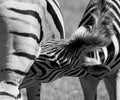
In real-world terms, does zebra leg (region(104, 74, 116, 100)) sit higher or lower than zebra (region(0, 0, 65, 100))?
lower

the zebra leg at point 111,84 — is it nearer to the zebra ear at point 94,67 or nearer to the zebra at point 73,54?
the zebra at point 73,54

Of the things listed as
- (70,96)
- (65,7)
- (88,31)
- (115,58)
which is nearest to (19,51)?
(88,31)

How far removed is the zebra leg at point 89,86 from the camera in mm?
6812

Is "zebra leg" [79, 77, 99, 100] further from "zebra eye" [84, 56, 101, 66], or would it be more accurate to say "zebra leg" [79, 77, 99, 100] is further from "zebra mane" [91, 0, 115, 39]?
"zebra mane" [91, 0, 115, 39]

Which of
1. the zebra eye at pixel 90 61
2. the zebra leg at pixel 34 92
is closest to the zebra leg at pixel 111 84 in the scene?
the zebra leg at pixel 34 92

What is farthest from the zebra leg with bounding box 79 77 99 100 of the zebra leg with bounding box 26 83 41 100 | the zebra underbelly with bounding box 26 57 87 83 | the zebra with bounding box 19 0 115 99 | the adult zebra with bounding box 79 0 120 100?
the zebra underbelly with bounding box 26 57 87 83

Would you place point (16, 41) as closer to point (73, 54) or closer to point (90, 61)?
point (73, 54)

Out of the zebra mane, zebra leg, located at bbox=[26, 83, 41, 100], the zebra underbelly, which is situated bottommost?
zebra leg, located at bbox=[26, 83, 41, 100]

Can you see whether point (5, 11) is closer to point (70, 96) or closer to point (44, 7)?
point (44, 7)

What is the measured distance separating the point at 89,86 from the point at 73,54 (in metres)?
1.38

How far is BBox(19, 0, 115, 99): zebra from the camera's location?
5.32 m

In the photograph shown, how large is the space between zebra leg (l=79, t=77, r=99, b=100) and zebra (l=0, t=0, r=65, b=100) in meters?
2.04

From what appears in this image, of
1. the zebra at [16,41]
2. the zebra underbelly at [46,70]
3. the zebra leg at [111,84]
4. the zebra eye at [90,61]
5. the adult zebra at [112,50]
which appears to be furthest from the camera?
the zebra leg at [111,84]

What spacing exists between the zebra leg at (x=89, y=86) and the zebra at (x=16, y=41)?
80.1 inches
